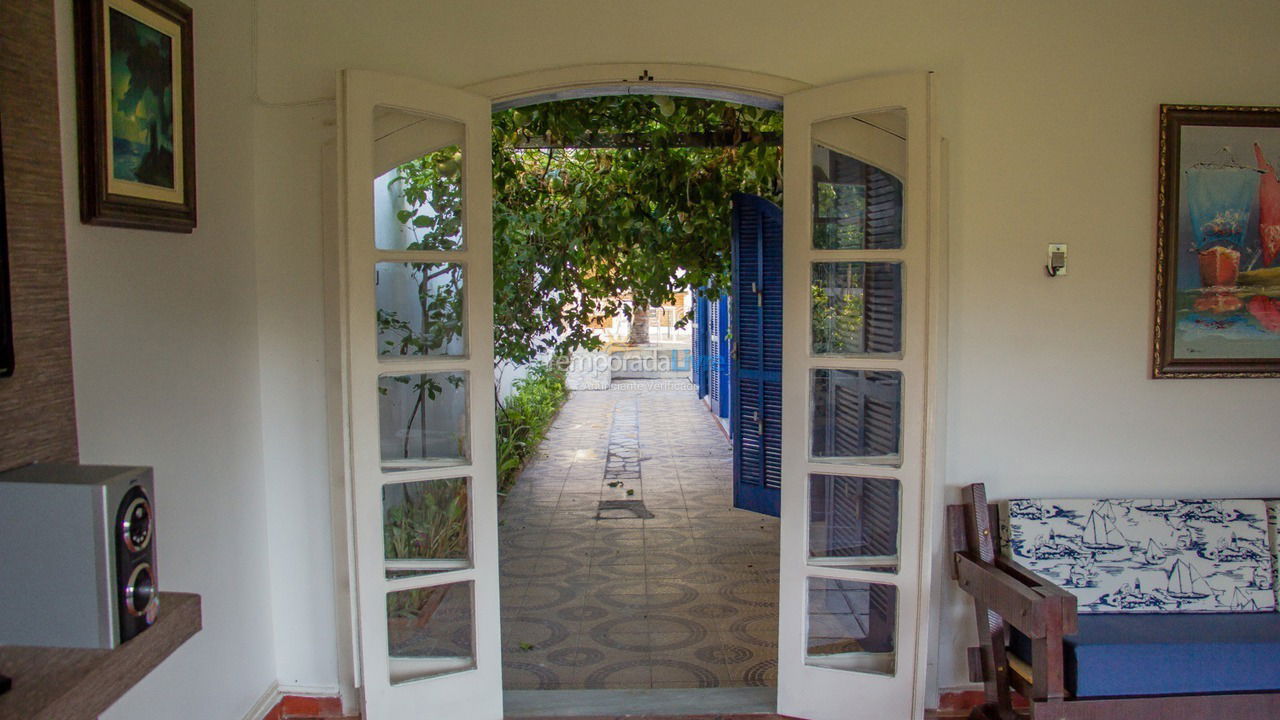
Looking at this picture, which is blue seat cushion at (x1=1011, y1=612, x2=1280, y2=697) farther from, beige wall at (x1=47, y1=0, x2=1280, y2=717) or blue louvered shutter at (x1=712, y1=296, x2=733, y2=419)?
blue louvered shutter at (x1=712, y1=296, x2=733, y2=419)

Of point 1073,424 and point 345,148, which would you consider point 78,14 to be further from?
point 1073,424

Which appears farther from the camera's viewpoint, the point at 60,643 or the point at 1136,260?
the point at 1136,260

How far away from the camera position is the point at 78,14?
6.52ft

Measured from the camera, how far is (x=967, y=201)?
2906 mm

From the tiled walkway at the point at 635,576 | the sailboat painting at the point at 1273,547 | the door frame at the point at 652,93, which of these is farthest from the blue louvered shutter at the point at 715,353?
the sailboat painting at the point at 1273,547

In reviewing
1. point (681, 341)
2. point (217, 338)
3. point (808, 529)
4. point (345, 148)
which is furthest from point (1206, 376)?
point (681, 341)

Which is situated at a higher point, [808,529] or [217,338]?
[217,338]

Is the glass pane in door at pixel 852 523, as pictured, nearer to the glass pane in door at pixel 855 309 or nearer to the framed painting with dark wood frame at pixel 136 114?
the glass pane in door at pixel 855 309

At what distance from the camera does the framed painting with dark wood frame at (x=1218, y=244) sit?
9.58 feet

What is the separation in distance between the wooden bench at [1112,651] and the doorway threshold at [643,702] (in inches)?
29.9

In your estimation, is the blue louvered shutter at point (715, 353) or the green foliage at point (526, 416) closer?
the green foliage at point (526, 416)

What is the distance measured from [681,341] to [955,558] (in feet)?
46.0

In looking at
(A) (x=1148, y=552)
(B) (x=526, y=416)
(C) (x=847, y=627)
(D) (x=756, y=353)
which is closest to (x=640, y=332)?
(B) (x=526, y=416)

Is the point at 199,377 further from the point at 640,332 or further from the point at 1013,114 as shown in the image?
the point at 640,332
